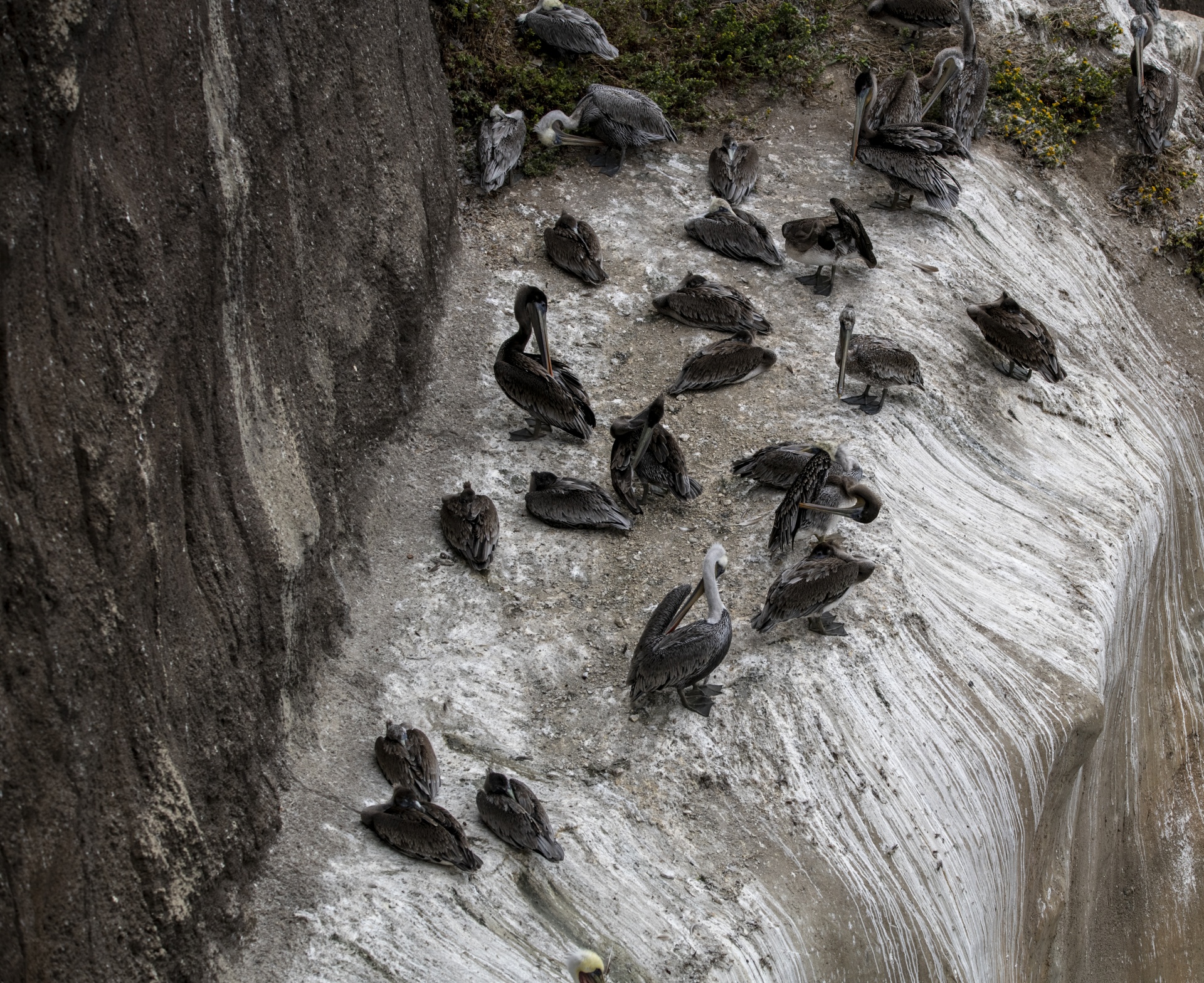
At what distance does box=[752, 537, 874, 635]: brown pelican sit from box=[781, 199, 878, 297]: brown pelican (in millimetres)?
3796

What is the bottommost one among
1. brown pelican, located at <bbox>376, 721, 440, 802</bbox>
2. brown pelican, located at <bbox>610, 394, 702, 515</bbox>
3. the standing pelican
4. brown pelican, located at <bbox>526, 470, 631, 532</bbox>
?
brown pelican, located at <bbox>376, 721, 440, 802</bbox>

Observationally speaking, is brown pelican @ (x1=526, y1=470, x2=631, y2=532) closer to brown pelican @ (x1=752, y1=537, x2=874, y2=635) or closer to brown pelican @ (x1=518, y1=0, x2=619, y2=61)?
brown pelican @ (x1=752, y1=537, x2=874, y2=635)

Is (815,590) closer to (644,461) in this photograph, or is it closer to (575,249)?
(644,461)

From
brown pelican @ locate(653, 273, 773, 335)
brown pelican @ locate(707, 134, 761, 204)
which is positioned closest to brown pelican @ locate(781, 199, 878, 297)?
brown pelican @ locate(653, 273, 773, 335)

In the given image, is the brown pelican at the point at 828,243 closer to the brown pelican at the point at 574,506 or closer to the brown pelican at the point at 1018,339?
the brown pelican at the point at 1018,339

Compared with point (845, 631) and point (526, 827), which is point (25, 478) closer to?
point (526, 827)

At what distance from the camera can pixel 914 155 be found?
425 inches

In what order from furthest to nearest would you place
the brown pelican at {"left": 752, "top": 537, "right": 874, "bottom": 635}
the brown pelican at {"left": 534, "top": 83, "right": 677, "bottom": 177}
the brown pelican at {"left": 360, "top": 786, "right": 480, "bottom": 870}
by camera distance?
the brown pelican at {"left": 534, "top": 83, "right": 677, "bottom": 177}, the brown pelican at {"left": 752, "top": 537, "right": 874, "bottom": 635}, the brown pelican at {"left": 360, "top": 786, "right": 480, "bottom": 870}

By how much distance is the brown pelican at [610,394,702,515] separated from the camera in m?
7.89

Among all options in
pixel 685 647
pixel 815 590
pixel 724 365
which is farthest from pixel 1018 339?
pixel 685 647

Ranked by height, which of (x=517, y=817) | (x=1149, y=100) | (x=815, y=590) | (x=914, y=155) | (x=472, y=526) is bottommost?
(x=517, y=817)

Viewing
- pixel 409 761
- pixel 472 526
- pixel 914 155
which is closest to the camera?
pixel 409 761

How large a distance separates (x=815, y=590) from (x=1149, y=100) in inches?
367

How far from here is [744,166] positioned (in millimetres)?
11148
